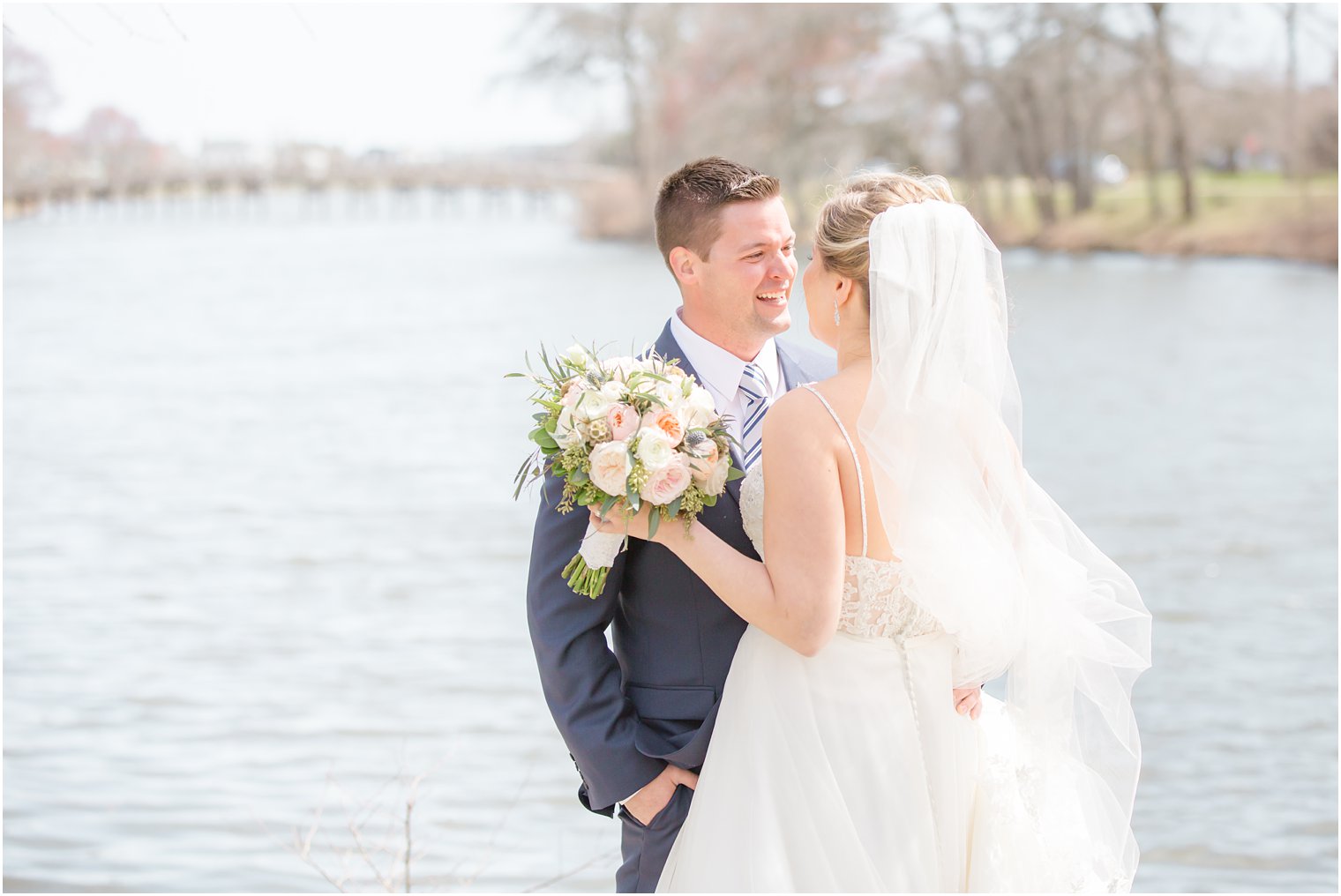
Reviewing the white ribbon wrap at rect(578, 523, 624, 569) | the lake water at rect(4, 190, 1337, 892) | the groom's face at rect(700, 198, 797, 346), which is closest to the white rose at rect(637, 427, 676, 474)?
the white ribbon wrap at rect(578, 523, 624, 569)

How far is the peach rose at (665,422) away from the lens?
2.54 meters

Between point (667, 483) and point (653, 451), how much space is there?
0.07m

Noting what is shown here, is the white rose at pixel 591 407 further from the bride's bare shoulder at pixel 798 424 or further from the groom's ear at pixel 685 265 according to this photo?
the groom's ear at pixel 685 265

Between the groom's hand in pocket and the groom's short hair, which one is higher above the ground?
the groom's short hair

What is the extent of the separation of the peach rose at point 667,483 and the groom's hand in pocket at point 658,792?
64 centimetres

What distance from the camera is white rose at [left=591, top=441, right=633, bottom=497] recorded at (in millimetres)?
2496

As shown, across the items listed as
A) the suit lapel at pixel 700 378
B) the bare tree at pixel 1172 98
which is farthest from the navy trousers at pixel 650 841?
the bare tree at pixel 1172 98

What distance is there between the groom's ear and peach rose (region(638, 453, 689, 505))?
595mm

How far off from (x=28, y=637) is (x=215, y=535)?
344 cm

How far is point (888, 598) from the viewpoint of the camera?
2664mm

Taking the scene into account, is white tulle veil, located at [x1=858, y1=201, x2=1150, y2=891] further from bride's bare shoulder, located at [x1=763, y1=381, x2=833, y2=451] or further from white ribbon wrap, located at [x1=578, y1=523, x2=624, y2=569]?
white ribbon wrap, located at [x1=578, y1=523, x2=624, y2=569]

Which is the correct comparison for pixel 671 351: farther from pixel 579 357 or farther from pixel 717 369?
pixel 579 357

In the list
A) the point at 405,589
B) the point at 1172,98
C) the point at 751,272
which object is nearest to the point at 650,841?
the point at 751,272

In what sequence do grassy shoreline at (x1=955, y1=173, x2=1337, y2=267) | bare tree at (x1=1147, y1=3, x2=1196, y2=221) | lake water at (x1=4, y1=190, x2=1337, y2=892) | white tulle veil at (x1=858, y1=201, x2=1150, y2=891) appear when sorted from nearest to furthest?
white tulle veil at (x1=858, y1=201, x2=1150, y2=891) → lake water at (x1=4, y1=190, x2=1337, y2=892) → grassy shoreline at (x1=955, y1=173, x2=1337, y2=267) → bare tree at (x1=1147, y1=3, x2=1196, y2=221)
